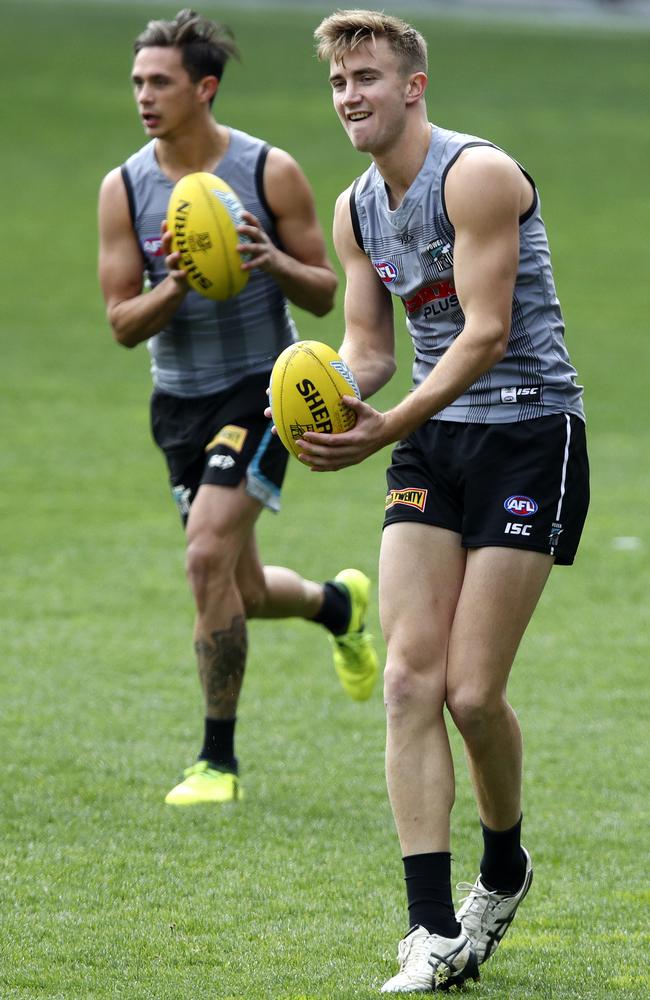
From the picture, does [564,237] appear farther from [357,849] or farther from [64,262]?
[357,849]

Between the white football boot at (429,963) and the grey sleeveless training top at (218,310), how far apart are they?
111 inches

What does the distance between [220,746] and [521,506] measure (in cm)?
221

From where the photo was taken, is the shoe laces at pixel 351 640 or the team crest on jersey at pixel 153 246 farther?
the shoe laces at pixel 351 640

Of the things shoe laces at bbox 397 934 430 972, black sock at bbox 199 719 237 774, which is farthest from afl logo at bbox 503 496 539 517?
black sock at bbox 199 719 237 774

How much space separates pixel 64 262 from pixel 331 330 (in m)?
5.44

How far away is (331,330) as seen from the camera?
1955cm

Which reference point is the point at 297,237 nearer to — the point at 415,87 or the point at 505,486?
the point at 415,87

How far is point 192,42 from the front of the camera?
6.30 m

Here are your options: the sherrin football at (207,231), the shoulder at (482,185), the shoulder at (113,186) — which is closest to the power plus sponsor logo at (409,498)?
the shoulder at (482,185)

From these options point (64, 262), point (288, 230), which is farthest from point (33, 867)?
point (64, 262)

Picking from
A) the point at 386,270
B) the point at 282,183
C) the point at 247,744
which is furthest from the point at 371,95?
the point at 247,744

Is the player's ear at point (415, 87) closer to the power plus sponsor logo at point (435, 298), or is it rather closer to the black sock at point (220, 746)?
the power plus sponsor logo at point (435, 298)

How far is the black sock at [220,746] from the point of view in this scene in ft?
20.0

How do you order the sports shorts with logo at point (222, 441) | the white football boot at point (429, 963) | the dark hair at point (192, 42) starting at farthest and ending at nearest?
the dark hair at point (192, 42) → the sports shorts with logo at point (222, 441) → the white football boot at point (429, 963)
